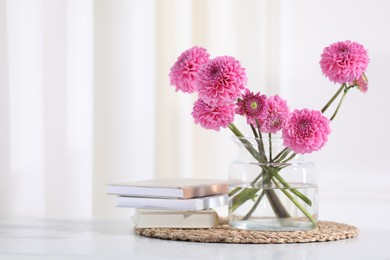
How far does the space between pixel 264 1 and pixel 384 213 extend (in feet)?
2.17

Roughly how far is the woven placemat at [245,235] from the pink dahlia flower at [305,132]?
0.14m

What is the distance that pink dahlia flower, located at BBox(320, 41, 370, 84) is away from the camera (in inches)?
52.6

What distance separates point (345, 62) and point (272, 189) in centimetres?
25

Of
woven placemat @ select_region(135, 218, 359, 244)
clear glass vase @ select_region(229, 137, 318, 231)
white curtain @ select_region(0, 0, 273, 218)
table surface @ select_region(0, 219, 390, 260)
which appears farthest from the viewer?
white curtain @ select_region(0, 0, 273, 218)

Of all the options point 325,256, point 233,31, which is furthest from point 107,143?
point 325,256

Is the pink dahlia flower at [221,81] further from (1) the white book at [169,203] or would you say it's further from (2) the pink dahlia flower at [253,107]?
(1) the white book at [169,203]

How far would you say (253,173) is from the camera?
4.49 ft

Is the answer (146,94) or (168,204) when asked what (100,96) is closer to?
(146,94)

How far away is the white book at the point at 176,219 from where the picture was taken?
1372 mm

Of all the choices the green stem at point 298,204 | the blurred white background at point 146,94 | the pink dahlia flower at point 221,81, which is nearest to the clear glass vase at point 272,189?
the green stem at point 298,204

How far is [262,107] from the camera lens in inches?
51.6

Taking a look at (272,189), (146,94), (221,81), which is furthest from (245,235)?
(146,94)

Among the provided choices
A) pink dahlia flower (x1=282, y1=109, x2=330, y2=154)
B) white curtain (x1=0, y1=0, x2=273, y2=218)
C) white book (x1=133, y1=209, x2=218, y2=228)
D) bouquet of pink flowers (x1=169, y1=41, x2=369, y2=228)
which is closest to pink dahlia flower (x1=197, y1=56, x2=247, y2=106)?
bouquet of pink flowers (x1=169, y1=41, x2=369, y2=228)

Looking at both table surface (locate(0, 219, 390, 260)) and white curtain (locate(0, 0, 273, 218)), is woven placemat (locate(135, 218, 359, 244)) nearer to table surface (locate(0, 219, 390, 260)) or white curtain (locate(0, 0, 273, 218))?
table surface (locate(0, 219, 390, 260))
